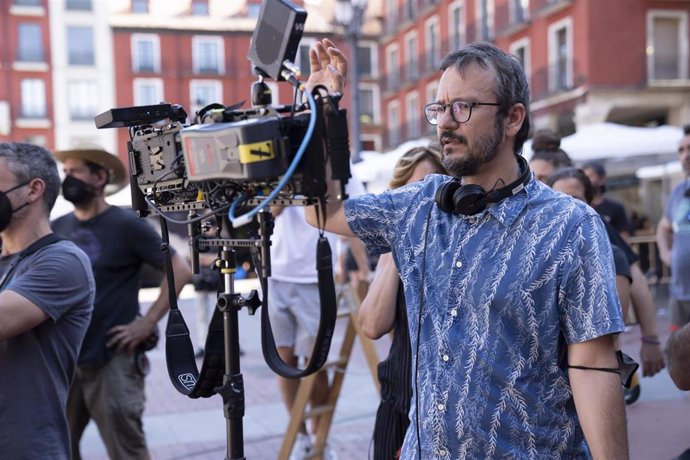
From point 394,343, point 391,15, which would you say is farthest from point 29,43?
point 394,343

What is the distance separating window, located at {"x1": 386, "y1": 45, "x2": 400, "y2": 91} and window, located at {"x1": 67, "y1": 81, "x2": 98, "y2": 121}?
53.8 ft

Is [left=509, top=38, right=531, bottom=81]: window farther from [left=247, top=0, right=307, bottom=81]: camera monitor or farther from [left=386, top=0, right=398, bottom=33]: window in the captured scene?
[left=247, top=0, right=307, bottom=81]: camera monitor

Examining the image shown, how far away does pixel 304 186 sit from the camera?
1.84m

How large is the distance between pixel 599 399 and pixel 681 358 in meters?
0.65

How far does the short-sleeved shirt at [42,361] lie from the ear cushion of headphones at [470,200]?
1.62 metres

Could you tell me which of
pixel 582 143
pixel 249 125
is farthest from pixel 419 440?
pixel 582 143

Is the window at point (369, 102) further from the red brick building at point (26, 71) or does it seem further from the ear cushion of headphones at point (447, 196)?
the ear cushion of headphones at point (447, 196)

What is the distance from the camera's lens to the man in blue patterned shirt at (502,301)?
6.56 ft

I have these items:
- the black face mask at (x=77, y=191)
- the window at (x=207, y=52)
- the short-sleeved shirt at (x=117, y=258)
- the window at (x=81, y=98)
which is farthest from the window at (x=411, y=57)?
the short-sleeved shirt at (x=117, y=258)

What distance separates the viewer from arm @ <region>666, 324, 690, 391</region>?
246 centimetres

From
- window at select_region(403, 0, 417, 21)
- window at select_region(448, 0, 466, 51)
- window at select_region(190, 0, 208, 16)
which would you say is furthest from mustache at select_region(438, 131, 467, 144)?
window at select_region(190, 0, 208, 16)

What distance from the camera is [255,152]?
1760mm

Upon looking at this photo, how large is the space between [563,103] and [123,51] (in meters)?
29.2

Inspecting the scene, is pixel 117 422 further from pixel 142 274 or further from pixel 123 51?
pixel 123 51
